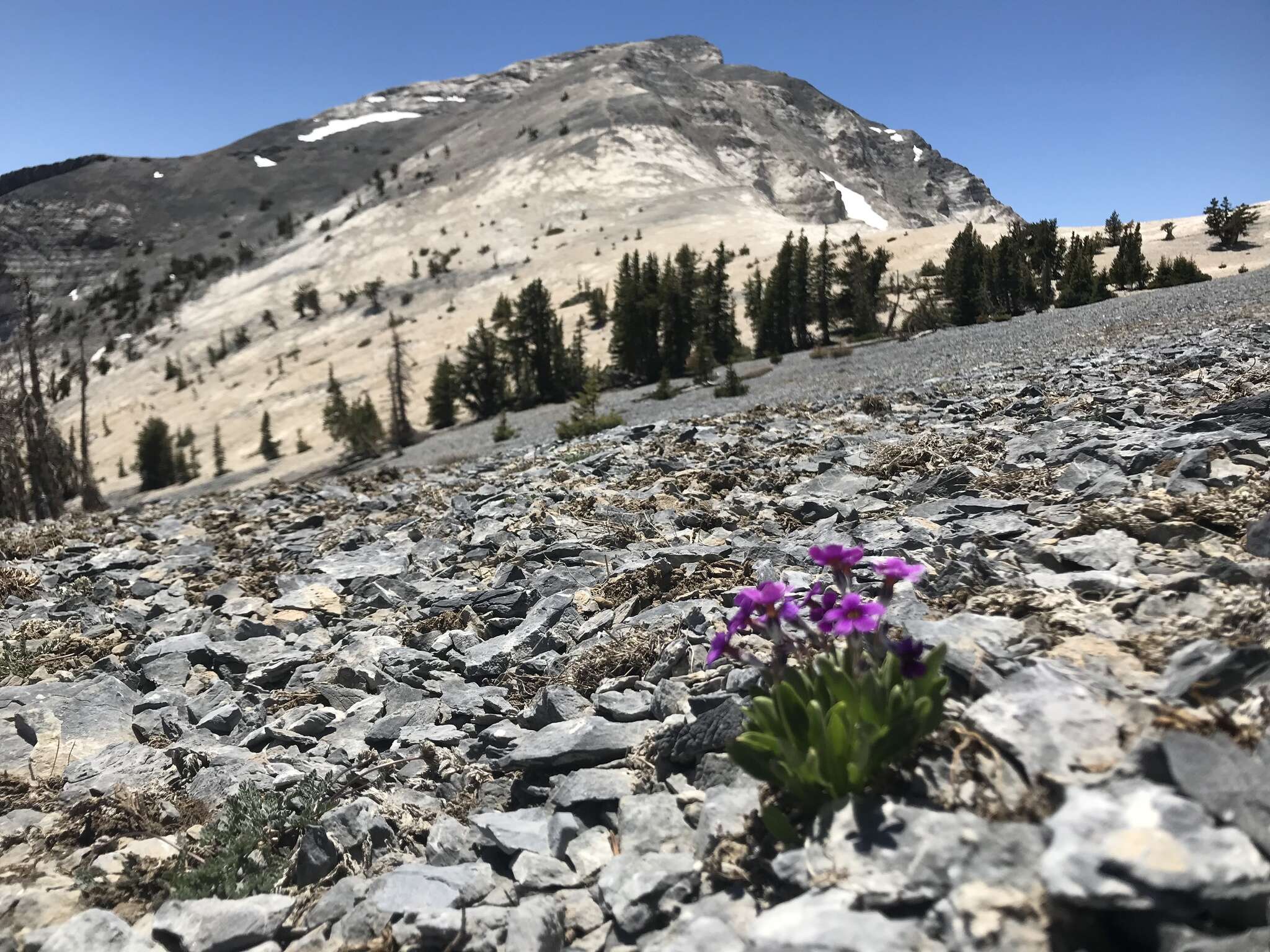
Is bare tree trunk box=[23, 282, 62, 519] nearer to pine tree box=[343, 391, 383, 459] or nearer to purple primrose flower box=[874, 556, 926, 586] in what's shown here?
pine tree box=[343, 391, 383, 459]

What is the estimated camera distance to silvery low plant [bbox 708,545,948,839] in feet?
7.31

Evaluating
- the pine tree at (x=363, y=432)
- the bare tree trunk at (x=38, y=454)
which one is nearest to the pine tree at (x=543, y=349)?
the pine tree at (x=363, y=432)

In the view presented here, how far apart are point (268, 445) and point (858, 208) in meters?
88.3

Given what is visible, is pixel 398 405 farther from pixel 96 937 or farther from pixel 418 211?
pixel 418 211

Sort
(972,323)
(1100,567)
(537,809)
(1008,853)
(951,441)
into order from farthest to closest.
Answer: (972,323) < (951,441) < (1100,567) < (537,809) < (1008,853)

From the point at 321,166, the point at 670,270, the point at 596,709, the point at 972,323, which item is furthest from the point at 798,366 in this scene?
the point at 321,166

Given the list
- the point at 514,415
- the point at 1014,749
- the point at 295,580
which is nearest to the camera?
the point at 1014,749

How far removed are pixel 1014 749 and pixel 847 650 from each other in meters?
0.56

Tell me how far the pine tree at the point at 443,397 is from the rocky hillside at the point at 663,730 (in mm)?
32055

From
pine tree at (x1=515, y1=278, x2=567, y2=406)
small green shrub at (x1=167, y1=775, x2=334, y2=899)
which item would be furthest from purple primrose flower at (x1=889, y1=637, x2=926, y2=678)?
pine tree at (x1=515, y1=278, x2=567, y2=406)

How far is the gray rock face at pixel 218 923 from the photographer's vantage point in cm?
254

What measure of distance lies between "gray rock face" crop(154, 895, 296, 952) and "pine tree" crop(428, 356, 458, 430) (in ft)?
125

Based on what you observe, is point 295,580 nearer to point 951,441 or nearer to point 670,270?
point 951,441

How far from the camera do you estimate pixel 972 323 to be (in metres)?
31.0
